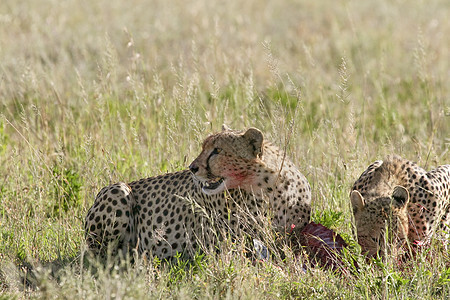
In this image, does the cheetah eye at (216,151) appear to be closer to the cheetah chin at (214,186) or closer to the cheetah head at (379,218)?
the cheetah chin at (214,186)

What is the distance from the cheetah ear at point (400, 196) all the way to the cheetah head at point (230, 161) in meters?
0.87

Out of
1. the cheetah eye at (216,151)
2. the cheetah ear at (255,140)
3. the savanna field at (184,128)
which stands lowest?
the savanna field at (184,128)

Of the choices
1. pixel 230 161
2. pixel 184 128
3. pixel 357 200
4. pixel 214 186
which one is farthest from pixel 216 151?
pixel 184 128

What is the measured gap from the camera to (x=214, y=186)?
177 inches

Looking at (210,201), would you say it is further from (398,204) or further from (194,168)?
(398,204)

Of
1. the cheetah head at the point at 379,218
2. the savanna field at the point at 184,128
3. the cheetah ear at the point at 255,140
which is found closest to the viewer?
the savanna field at the point at 184,128

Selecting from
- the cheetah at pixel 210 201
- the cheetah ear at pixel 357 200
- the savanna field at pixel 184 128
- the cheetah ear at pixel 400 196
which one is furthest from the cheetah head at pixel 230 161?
the cheetah ear at pixel 400 196

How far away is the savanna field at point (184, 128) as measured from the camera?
3857mm

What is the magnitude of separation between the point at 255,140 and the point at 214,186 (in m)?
0.42

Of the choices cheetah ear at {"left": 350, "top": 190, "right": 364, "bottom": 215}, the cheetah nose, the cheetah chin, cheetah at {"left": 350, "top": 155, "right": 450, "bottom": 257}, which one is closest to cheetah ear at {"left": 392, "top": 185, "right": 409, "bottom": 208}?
→ cheetah at {"left": 350, "top": 155, "right": 450, "bottom": 257}

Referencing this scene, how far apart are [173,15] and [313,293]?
382 inches

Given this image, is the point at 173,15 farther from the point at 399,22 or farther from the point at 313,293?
the point at 313,293

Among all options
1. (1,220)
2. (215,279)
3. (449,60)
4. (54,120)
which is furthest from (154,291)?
(449,60)

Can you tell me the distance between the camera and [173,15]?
42.0 feet
